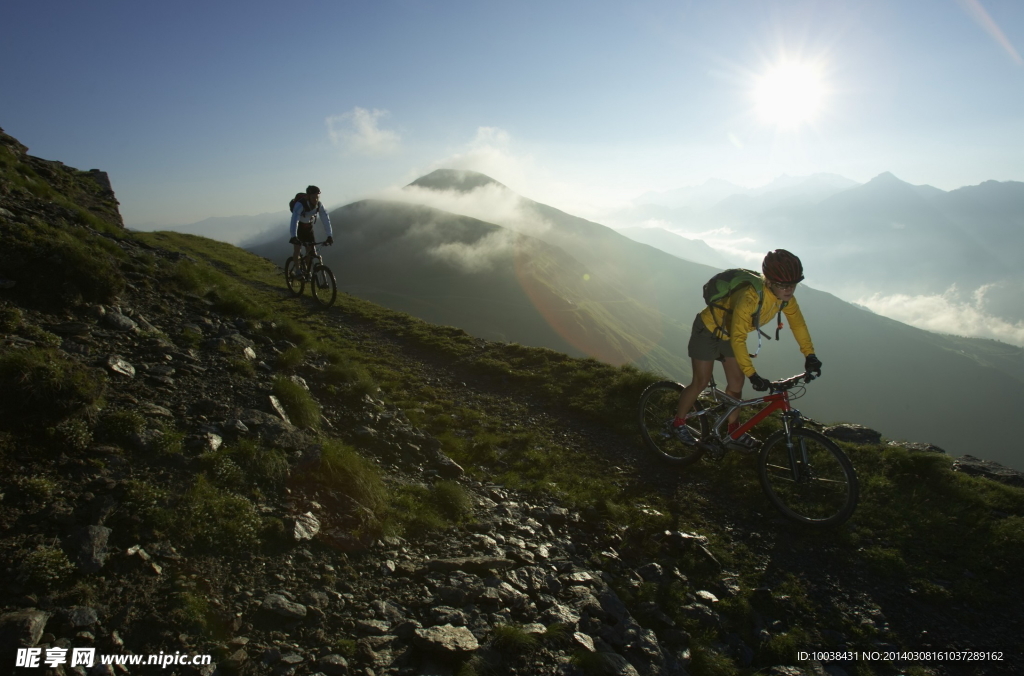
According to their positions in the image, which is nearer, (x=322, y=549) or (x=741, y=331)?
(x=322, y=549)

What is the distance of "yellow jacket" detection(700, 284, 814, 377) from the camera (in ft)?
26.3

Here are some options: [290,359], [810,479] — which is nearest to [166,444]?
[290,359]

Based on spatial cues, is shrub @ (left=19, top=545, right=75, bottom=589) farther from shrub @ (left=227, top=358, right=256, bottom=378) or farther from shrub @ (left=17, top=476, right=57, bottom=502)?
shrub @ (left=227, top=358, right=256, bottom=378)

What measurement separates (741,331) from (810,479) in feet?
9.07

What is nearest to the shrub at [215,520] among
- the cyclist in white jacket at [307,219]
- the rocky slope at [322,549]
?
the rocky slope at [322,549]

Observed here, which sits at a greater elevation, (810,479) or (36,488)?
(810,479)

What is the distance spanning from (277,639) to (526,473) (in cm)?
533

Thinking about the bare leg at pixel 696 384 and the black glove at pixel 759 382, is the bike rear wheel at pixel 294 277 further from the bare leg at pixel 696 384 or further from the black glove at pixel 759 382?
the black glove at pixel 759 382

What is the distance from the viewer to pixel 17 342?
6328 millimetres

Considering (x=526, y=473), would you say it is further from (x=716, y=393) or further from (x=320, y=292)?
(x=320, y=292)

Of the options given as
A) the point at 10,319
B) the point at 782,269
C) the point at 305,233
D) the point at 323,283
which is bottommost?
the point at 10,319

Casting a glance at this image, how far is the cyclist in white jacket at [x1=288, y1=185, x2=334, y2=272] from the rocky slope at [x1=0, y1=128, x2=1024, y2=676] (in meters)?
9.30

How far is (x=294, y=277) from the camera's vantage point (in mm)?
21641

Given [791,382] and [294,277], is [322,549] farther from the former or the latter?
[294,277]
